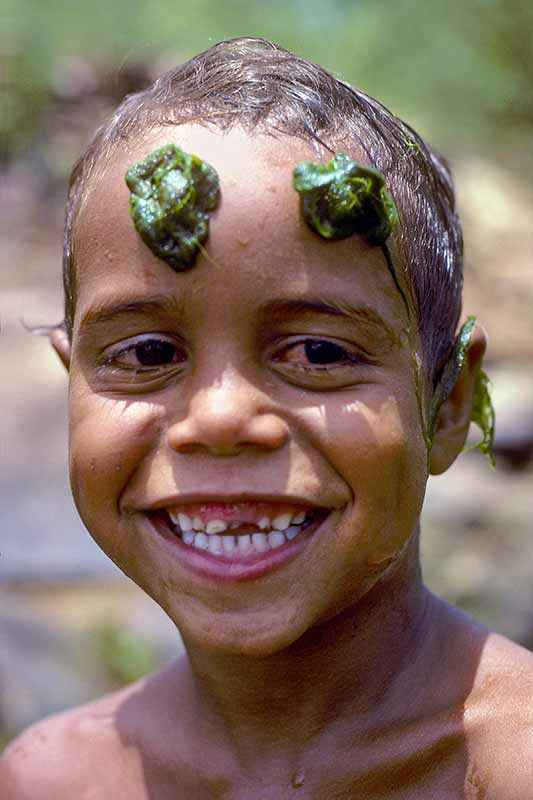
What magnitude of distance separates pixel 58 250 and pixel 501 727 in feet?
30.9

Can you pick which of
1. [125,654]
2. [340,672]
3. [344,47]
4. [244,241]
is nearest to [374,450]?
[244,241]

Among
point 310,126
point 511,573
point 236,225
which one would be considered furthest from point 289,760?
point 511,573

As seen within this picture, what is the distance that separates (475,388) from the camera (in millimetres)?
2428

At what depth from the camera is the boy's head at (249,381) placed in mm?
1879

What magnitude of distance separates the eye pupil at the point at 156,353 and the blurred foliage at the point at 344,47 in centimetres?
369

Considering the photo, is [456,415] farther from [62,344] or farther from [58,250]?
[58,250]

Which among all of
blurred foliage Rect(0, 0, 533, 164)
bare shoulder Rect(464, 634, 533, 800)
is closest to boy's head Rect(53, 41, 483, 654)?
bare shoulder Rect(464, 634, 533, 800)

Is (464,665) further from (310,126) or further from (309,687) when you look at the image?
(310,126)

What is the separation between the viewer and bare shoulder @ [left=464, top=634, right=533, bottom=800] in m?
2.02

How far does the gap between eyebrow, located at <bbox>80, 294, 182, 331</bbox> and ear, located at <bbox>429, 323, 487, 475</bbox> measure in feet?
2.08

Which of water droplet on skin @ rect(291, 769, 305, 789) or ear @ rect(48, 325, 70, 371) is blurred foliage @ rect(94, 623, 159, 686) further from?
water droplet on skin @ rect(291, 769, 305, 789)

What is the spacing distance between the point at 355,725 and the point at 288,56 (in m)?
1.31

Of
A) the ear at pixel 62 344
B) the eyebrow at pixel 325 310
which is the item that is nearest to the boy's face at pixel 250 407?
the eyebrow at pixel 325 310

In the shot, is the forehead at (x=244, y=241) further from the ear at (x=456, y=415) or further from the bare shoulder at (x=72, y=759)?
the bare shoulder at (x=72, y=759)
